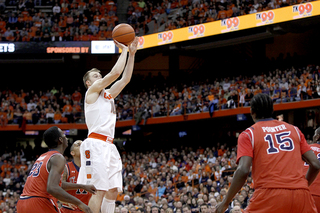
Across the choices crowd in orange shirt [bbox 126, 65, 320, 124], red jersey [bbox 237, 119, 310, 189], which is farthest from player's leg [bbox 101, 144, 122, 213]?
crowd in orange shirt [bbox 126, 65, 320, 124]

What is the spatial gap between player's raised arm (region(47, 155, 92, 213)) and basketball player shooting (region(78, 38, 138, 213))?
32 cm

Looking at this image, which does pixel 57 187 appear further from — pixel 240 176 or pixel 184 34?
pixel 184 34

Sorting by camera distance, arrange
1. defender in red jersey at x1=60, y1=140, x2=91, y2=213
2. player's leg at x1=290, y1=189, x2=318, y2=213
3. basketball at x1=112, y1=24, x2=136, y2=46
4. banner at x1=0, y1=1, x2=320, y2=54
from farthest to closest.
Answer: banner at x1=0, y1=1, x2=320, y2=54, defender in red jersey at x1=60, y1=140, x2=91, y2=213, basketball at x1=112, y1=24, x2=136, y2=46, player's leg at x1=290, y1=189, x2=318, y2=213

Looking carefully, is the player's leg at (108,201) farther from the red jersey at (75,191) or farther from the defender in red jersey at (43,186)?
the red jersey at (75,191)

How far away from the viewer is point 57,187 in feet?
15.3

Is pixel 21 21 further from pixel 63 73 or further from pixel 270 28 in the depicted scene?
pixel 270 28

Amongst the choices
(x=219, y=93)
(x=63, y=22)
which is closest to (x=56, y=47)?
(x=63, y=22)

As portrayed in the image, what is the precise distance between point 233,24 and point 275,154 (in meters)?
17.0

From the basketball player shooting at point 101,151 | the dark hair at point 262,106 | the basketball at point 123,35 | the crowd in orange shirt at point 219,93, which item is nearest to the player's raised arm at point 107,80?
the basketball player shooting at point 101,151

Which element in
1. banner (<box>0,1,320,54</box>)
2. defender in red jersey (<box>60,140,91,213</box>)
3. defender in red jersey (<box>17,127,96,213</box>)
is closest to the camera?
defender in red jersey (<box>17,127,96,213</box>)

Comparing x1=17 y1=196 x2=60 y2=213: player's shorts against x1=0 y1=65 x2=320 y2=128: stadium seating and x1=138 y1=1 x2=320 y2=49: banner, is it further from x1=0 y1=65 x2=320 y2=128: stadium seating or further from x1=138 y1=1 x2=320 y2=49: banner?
x1=138 y1=1 x2=320 y2=49: banner

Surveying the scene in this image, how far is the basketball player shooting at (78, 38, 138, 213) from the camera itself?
16.7 ft

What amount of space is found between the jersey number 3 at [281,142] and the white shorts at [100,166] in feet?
7.68

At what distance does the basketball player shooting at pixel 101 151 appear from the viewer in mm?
5094
